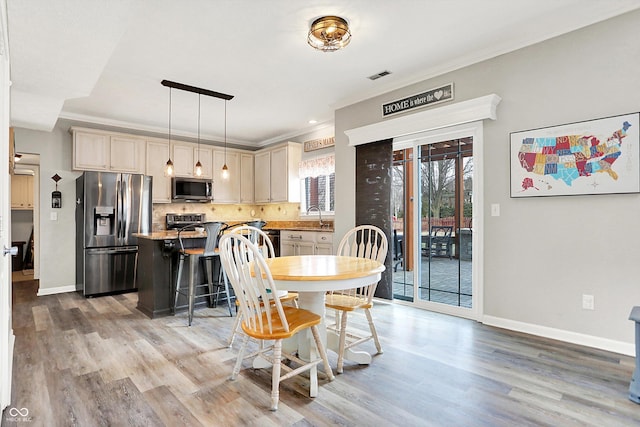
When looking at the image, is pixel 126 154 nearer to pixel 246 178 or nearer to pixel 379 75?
pixel 246 178

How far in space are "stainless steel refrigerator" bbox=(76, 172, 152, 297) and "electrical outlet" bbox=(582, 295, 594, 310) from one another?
17.3ft

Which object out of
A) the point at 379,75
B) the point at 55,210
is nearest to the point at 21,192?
the point at 55,210

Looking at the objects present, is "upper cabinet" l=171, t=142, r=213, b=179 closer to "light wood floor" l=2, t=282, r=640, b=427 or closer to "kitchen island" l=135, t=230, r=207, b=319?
"kitchen island" l=135, t=230, r=207, b=319

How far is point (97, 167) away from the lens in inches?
200


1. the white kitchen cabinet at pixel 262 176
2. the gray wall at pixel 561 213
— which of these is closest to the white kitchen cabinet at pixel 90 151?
the white kitchen cabinet at pixel 262 176

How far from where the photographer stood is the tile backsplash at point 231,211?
19.5 feet

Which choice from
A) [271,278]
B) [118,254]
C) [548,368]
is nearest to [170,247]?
[118,254]

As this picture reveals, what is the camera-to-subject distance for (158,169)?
5.67m

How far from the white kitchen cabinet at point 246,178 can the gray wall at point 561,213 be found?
167 inches

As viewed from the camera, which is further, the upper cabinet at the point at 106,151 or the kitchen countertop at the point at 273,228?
the upper cabinet at the point at 106,151

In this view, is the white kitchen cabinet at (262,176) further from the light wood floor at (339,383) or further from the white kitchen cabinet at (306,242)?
the light wood floor at (339,383)

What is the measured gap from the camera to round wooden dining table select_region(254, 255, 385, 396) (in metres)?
2.02

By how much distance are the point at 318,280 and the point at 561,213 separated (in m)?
2.23

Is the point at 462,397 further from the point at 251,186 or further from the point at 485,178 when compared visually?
the point at 251,186
